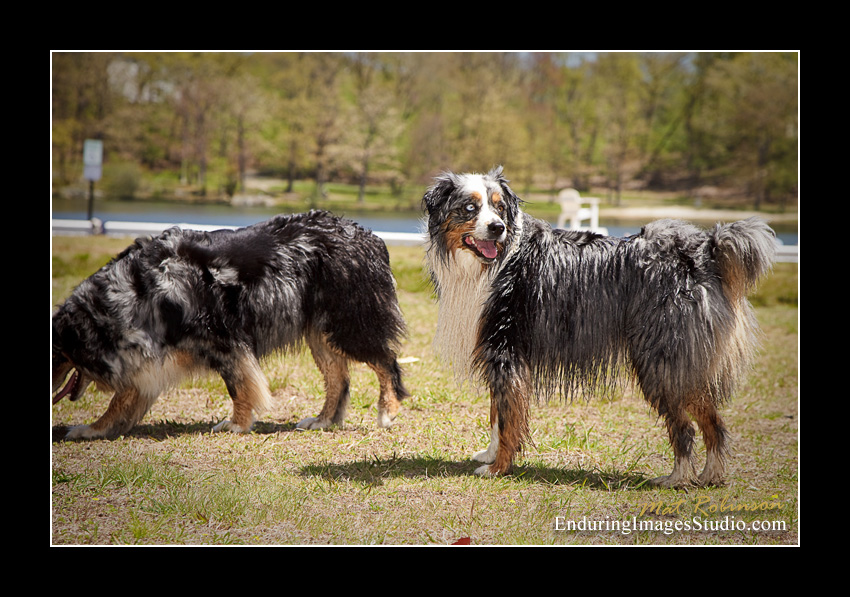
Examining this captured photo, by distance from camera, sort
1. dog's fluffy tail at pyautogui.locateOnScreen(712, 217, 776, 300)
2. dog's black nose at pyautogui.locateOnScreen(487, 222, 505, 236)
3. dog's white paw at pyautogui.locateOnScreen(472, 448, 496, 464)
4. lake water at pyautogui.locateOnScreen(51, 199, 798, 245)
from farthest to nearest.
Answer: lake water at pyautogui.locateOnScreen(51, 199, 798, 245)
dog's white paw at pyautogui.locateOnScreen(472, 448, 496, 464)
dog's black nose at pyautogui.locateOnScreen(487, 222, 505, 236)
dog's fluffy tail at pyautogui.locateOnScreen(712, 217, 776, 300)

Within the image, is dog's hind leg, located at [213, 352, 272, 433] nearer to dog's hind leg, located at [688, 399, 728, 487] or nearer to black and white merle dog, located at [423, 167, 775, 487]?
black and white merle dog, located at [423, 167, 775, 487]

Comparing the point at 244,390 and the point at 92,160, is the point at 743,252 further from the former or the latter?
the point at 92,160

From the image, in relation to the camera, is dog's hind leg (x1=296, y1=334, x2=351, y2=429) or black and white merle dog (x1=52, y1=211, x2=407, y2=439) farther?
dog's hind leg (x1=296, y1=334, x2=351, y2=429)

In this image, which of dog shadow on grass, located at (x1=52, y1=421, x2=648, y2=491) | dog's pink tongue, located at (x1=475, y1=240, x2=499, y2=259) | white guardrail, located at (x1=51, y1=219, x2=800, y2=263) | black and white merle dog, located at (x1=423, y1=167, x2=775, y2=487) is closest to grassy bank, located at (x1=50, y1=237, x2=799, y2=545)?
dog shadow on grass, located at (x1=52, y1=421, x2=648, y2=491)

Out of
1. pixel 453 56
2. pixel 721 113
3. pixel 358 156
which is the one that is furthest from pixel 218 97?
pixel 721 113

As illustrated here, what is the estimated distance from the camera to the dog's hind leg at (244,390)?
190 inches

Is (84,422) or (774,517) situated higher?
(84,422)

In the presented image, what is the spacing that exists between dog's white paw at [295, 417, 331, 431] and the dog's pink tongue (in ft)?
6.42

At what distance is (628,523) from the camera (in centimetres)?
362

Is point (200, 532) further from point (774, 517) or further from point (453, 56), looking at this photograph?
point (453, 56)

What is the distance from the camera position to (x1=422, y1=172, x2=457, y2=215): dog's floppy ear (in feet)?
13.0

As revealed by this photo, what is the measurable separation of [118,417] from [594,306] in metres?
3.24

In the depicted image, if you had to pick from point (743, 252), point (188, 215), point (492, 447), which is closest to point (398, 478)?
point (492, 447)
